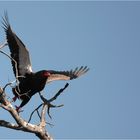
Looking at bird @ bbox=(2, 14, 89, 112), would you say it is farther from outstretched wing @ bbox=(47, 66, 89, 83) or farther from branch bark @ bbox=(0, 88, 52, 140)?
branch bark @ bbox=(0, 88, 52, 140)

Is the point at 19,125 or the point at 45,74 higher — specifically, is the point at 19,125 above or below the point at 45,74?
below

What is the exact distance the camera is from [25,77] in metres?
10.0

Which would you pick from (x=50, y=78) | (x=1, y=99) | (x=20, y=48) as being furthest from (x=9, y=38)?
(x=1, y=99)

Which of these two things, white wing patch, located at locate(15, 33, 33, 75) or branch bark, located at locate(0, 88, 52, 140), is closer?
branch bark, located at locate(0, 88, 52, 140)

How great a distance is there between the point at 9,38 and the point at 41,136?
3301 millimetres

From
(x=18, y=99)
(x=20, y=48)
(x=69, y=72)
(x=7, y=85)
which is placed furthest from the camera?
(x=69, y=72)

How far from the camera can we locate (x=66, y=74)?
10945mm

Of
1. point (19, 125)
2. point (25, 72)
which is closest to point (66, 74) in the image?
point (25, 72)

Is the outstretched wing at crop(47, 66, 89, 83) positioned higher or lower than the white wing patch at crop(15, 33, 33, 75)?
lower

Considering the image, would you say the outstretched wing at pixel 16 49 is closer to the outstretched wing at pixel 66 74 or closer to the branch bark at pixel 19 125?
the outstretched wing at pixel 66 74

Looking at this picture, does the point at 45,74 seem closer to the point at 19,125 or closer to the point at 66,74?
the point at 66,74

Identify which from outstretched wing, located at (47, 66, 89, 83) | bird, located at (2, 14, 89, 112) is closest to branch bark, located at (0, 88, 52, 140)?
bird, located at (2, 14, 89, 112)

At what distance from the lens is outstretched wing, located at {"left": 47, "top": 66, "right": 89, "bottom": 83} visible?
33.5 ft

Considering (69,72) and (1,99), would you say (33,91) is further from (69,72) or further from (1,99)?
(1,99)
